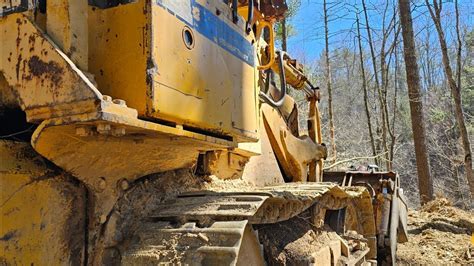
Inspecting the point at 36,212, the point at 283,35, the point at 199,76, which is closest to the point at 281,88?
the point at 199,76

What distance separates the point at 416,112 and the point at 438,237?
501 centimetres

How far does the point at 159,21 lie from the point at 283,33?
16.4m

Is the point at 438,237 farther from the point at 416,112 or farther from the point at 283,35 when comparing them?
the point at 283,35

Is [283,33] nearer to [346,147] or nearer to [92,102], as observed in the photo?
[346,147]

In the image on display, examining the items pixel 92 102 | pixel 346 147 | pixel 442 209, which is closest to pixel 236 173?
pixel 92 102

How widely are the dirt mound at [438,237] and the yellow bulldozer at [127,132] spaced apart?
4.23m

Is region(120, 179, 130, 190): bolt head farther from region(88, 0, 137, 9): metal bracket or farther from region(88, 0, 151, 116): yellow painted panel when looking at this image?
region(88, 0, 137, 9): metal bracket

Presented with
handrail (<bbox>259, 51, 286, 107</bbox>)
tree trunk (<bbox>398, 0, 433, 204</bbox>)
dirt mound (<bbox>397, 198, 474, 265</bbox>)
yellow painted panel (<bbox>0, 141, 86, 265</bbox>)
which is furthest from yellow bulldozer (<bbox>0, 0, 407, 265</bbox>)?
tree trunk (<bbox>398, 0, 433, 204</bbox>)

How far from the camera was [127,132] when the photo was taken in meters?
2.11

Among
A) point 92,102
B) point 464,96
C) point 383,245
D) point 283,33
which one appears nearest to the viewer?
point 92,102

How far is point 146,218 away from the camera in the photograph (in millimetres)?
2486

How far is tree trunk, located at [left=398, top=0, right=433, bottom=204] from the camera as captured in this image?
1176 centimetres

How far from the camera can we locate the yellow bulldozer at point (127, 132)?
196 centimetres

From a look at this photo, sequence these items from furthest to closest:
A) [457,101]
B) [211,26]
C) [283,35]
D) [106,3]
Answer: [283,35]
[457,101]
[211,26]
[106,3]
